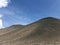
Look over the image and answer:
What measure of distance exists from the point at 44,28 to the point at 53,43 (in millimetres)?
25132

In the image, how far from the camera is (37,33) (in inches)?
3853

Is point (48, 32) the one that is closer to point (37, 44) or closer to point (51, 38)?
point (51, 38)

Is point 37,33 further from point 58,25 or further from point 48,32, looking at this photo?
point 58,25

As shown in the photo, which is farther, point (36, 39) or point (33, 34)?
point (33, 34)

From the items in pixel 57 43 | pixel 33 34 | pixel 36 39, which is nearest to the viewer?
pixel 57 43

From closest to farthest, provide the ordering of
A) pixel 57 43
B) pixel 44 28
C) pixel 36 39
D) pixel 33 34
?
pixel 57 43
pixel 36 39
pixel 33 34
pixel 44 28

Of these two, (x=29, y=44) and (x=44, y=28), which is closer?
(x=29, y=44)

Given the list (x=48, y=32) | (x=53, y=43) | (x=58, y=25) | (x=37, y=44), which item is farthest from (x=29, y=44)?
(x=58, y=25)

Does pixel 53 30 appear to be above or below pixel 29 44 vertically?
above

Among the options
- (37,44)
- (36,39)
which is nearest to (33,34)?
(36,39)

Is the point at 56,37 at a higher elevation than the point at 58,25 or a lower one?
lower

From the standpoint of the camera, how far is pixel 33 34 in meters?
97.1

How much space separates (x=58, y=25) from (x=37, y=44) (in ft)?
104

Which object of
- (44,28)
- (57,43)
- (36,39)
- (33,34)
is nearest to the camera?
(57,43)
